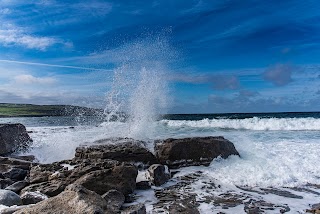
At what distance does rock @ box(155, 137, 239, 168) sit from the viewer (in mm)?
9648

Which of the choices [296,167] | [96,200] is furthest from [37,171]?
[296,167]

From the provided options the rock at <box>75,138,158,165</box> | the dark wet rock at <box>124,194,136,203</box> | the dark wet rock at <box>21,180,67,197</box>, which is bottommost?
the dark wet rock at <box>124,194,136,203</box>

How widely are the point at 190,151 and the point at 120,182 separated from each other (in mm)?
3555

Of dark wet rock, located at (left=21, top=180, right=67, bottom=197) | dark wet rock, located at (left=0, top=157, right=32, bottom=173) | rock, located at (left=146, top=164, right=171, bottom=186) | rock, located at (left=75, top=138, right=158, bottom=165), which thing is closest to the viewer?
dark wet rock, located at (left=21, top=180, right=67, bottom=197)

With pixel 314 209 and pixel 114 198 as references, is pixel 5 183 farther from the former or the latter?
pixel 314 209

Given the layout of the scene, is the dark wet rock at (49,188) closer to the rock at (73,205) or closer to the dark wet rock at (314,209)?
the rock at (73,205)

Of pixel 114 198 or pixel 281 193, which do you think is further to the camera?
pixel 281 193

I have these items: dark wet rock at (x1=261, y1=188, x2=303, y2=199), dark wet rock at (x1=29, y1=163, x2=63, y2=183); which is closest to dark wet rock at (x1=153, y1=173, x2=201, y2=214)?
dark wet rock at (x1=261, y1=188, x2=303, y2=199)

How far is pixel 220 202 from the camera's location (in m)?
6.50

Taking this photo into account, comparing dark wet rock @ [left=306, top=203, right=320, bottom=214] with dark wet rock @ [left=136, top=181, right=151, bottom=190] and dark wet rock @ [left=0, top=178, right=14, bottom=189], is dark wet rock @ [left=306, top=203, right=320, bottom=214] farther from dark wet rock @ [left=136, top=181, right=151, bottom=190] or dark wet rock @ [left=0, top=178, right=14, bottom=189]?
dark wet rock @ [left=0, top=178, right=14, bottom=189]

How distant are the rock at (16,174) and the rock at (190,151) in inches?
158

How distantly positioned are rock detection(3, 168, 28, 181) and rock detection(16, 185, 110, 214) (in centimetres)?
437

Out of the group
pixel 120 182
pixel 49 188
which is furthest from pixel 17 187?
pixel 120 182

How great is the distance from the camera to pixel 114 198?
5980mm
